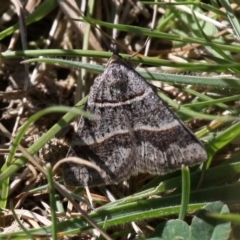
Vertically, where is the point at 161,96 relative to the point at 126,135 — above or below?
above

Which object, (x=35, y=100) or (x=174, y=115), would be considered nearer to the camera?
(x=174, y=115)

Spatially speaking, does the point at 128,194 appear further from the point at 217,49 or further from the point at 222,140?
the point at 217,49

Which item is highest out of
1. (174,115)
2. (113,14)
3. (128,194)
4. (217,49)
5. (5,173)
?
(113,14)

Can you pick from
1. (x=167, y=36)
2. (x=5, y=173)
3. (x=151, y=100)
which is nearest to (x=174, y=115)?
(x=151, y=100)
